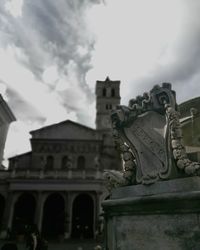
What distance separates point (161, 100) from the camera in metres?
3.25

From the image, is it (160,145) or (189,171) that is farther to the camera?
(160,145)

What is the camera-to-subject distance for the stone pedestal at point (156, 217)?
2459 mm

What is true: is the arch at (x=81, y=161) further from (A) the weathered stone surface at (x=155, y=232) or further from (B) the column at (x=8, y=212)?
(A) the weathered stone surface at (x=155, y=232)

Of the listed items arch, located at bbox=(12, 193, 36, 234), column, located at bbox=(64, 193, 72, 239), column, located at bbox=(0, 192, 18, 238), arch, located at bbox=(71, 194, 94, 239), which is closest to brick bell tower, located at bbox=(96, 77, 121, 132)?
arch, located at bbox=(71, 194, 94, 239)

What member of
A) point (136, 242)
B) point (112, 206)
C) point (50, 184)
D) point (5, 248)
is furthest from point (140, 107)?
point (50, 184)

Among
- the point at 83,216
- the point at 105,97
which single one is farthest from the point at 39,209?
the point at 105,97

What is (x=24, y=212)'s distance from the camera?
92.3 ft

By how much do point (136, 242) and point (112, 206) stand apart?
54 cm

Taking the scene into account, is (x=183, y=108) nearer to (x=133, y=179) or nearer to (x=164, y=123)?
(x=164, y=123)

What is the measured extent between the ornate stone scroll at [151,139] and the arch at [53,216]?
85.3ft

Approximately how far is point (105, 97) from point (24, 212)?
3107 cm

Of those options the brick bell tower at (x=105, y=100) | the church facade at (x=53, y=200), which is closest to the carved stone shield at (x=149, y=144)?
the church facade at (x=53, y=200)

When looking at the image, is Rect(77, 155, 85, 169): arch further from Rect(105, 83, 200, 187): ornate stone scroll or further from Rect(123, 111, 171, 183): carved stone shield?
Rect(123, 111, 171, 183): carved stone shield

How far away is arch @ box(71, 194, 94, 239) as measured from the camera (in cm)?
2664
